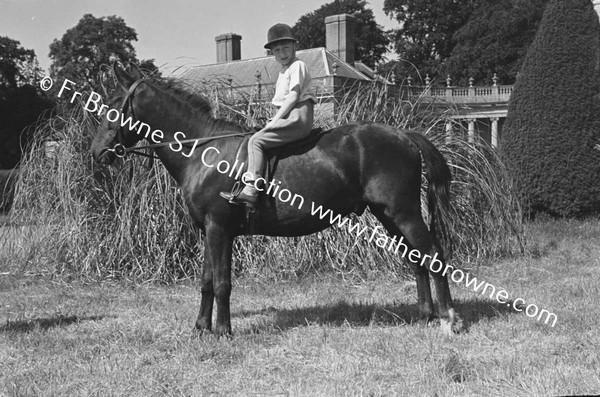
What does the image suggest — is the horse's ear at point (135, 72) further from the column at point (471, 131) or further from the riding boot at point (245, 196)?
the column at point (471, 131)

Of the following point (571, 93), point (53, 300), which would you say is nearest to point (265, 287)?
point (53, 300)

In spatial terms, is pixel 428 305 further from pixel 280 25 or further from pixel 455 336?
pixel 280 25

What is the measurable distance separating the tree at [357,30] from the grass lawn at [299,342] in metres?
43.8

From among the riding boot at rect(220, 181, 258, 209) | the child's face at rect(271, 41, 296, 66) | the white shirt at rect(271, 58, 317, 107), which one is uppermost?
the child's face at rect(271, 41, 296, 66)

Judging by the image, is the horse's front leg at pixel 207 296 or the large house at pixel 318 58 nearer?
the horse's front leg at pixel 207 296

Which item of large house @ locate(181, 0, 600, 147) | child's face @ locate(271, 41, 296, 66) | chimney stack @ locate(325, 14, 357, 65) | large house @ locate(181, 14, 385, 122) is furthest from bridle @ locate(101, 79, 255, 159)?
chimney stack @ locate(325, 14, 357, 65)

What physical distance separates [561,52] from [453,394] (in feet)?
41.5

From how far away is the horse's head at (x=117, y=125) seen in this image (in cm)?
546

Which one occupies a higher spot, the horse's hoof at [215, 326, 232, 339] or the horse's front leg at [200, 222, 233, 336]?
the horse's front leg at [200, 222, 233, 336]

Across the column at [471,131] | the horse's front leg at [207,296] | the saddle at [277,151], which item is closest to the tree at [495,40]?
the column at [471,131]

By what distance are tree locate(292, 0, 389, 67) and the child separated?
45.3 m

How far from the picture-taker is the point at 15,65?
4000cm

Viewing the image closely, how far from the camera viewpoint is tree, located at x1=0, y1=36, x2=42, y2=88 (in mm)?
38781

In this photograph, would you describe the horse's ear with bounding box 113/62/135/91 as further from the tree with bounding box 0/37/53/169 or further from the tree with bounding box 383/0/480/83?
the tree with bounding box 383/0/480/83
